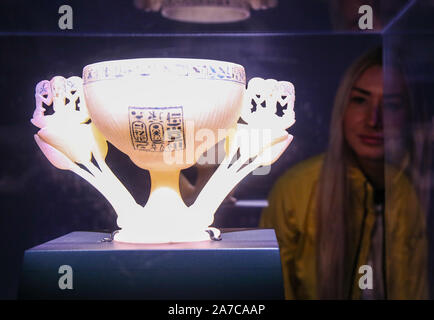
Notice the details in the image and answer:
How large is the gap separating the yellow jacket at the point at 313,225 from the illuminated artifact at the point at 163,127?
0.14 m

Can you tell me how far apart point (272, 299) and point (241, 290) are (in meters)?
0.05

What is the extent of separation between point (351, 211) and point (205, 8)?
50 cm

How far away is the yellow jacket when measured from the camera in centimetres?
125

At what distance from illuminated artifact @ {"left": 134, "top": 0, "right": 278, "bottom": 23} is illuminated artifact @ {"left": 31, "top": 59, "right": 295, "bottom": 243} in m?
0.17

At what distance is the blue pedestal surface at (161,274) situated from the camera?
0.96 meters

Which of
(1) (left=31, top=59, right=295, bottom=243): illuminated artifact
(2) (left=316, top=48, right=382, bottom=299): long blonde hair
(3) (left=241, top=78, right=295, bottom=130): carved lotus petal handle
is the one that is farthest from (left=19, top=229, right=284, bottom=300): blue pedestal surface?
(2) (left=316, top=48, right=382, bottom=299): long blonde hair

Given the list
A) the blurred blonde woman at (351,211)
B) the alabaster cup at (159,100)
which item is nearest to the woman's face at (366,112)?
the blurred blonde woman at (351,211)

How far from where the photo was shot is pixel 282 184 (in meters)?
1.25

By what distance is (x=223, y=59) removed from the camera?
123 cm

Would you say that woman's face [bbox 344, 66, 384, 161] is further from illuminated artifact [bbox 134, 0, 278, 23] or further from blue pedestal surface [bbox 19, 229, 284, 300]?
blue pedestal surface [bbox 19, 229, 284, 300]

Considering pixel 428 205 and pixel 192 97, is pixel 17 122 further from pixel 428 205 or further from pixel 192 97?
pixel 428 205

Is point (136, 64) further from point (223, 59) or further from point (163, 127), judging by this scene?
point (223, 59)

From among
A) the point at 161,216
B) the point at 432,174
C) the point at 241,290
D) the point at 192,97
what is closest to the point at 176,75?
the point at 192,97

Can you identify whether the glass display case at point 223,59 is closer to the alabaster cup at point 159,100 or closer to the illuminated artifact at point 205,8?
the illuminated artifact at point 205,8
